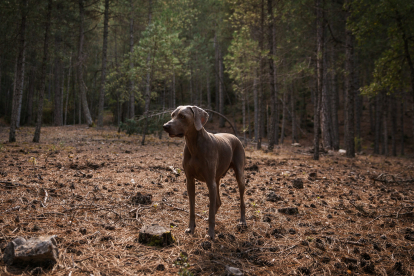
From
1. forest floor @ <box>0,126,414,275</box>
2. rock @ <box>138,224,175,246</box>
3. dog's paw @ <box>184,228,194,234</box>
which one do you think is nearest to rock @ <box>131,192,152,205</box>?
forest floor @ <box>0,126,414,275</box>

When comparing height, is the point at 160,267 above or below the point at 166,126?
below

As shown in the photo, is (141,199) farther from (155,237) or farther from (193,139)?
(193,139)

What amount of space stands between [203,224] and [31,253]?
7.51ft

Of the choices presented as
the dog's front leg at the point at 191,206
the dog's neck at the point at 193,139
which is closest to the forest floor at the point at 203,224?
the dog's front leg at the point at 191,206

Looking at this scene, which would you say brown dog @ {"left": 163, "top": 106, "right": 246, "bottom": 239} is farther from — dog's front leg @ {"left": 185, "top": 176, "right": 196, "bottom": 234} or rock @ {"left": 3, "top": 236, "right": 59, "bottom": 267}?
rock @ {"left": 3, "top": 236, "right": 59, "bottom": 267}

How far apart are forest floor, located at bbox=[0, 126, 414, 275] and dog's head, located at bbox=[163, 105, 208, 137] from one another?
1456 mm

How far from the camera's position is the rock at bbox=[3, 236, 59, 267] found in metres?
2.30

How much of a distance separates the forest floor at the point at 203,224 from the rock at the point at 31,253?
77 millimetres

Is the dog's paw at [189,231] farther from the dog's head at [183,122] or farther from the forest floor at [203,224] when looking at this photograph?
the dog's head at [183,122]

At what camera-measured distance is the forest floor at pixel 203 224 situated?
8.77ft

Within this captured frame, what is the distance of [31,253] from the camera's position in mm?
2311

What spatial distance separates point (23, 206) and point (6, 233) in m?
0.95

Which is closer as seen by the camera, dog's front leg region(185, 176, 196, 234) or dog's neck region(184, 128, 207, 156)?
dog's neck region(184, 128, 207, 156)

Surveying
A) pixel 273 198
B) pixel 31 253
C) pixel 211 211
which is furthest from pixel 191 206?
pixel 273 198
